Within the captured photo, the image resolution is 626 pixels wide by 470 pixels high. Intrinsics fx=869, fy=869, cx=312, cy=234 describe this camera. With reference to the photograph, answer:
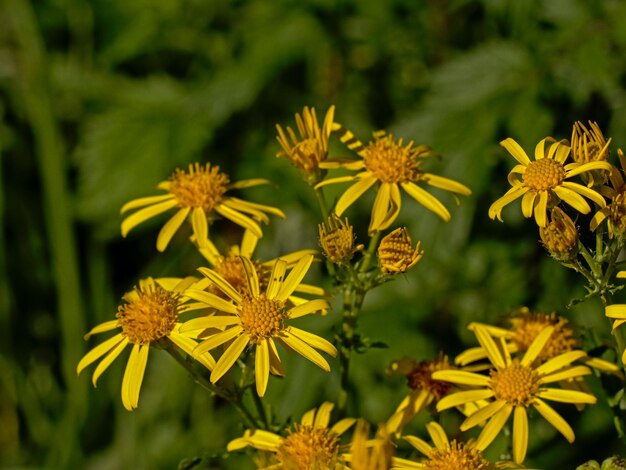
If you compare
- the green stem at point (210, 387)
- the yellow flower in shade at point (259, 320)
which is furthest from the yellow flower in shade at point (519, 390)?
the green stem at point (210, 387)

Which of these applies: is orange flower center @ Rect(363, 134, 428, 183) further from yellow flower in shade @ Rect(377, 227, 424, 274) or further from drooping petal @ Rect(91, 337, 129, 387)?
drooping petal @ Rect(91, 337, 129, 387)

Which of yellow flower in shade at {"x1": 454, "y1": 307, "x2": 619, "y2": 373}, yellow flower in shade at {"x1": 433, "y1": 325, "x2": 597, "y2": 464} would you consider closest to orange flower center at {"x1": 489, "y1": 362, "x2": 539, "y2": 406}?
yellow flower in shade at {"x1": 433, "y1": 325, "x2": 597, "y2": 464}

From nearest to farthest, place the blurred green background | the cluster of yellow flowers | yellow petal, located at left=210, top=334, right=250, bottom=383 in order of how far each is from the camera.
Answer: yellow petal, located at left=210, top=334, right=250, bottom=383, the cluster of yellow flowers, the blurred green background

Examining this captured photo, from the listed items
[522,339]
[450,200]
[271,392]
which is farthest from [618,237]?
[271,392]

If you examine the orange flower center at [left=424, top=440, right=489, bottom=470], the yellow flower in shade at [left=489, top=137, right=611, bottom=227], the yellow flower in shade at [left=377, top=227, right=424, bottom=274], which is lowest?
the orange flower center at [left=424, top=440, right=489, bottom=470]

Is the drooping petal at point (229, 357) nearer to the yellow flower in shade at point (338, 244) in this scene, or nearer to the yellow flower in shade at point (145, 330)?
the yellow flower in shade at point (145, 330)

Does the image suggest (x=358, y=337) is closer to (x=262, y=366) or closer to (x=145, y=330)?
(x=262, y=366)

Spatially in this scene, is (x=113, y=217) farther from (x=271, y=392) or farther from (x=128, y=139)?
(x=271, y=392)
